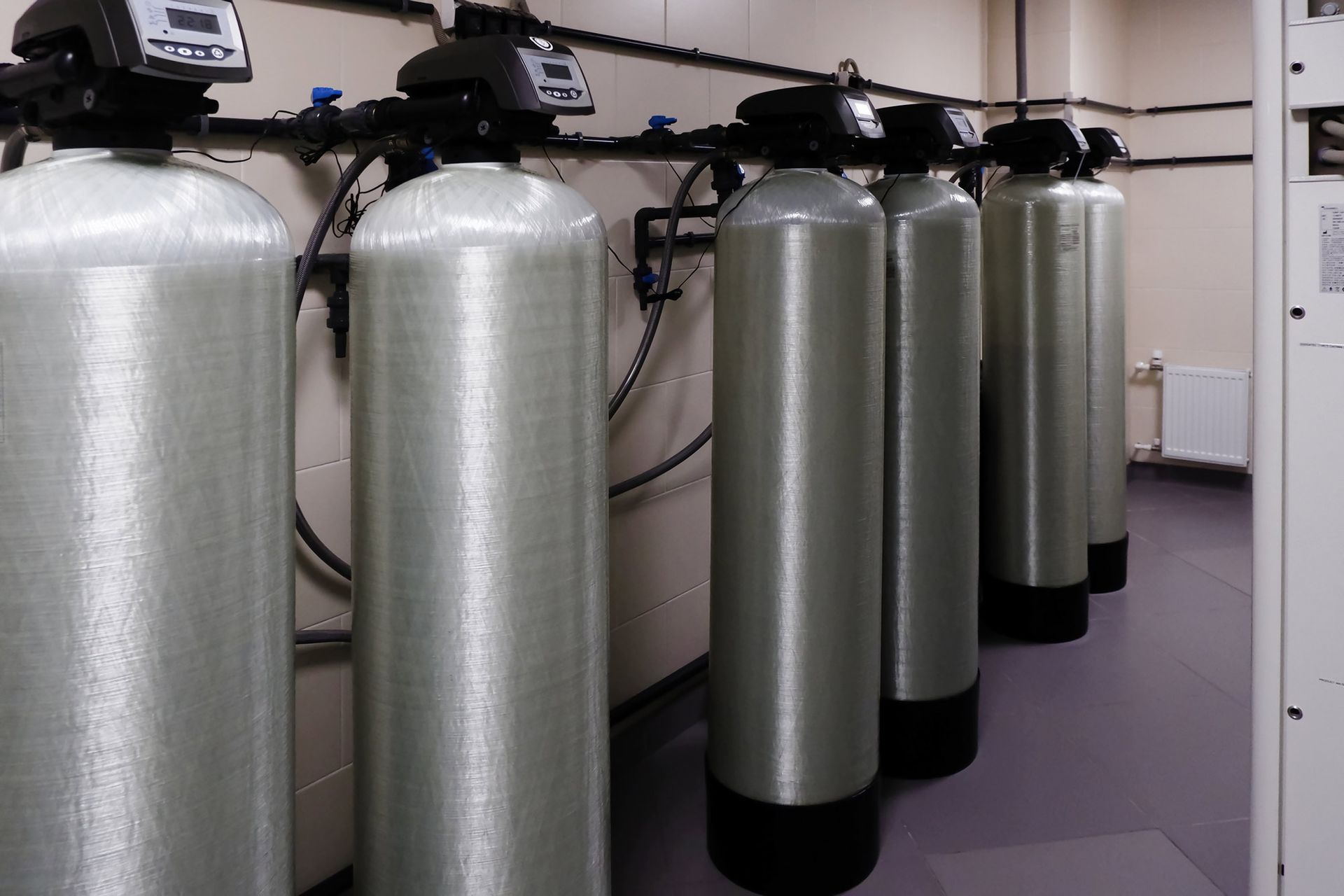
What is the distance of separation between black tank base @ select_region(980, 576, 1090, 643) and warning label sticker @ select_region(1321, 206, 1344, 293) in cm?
177

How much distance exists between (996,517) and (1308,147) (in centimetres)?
174

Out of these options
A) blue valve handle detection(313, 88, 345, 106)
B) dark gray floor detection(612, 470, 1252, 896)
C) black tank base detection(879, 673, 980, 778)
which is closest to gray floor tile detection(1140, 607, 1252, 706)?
dark gray floor detection(612, 470, 1252, 896)

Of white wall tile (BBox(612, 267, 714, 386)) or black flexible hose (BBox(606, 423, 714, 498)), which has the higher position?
white wall tile (BBox(612, 267, 714, 386))

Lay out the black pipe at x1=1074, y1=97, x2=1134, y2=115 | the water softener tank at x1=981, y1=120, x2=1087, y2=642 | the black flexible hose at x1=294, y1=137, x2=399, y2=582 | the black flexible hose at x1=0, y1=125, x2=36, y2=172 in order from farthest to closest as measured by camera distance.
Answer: the black pipe at x1=1074, y1=97, x2=1134, y2=115
the water softener tank at x1=981, y1=120, x2=1087, y2=642
the black flexible hose at x1=294, y1=137, x2=399, y2=582
the black flexible hose at x1=0, y1=125, x2=36, y2=172

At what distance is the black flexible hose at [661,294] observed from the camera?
1.91 meters

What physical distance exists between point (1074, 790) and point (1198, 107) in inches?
139

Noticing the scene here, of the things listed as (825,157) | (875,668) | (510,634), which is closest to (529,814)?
(510,634)

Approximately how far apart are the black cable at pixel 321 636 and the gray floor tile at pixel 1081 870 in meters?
1.11

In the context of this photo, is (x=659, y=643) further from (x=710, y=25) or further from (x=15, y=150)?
(x=15, y=150)

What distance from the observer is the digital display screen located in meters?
0.86

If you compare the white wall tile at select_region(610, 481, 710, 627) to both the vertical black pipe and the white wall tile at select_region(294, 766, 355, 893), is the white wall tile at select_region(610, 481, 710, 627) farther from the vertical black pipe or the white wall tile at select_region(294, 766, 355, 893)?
the vertical black pipe

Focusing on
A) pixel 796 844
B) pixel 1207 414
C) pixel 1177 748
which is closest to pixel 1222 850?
pixel 1177 748

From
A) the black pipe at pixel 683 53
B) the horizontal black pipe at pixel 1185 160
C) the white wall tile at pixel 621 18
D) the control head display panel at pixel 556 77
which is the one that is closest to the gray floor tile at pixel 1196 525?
the horizontal black pipe at pixel 1185 160

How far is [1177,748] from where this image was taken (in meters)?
2.29
